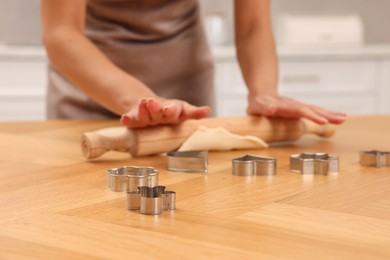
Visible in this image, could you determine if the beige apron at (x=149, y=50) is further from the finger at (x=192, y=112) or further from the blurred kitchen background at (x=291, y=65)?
the blurred kitchen background at (x=291, y=65)

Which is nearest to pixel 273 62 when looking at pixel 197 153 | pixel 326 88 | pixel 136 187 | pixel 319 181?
pixel 197 153

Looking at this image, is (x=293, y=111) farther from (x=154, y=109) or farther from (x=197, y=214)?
(x=197, y=214)

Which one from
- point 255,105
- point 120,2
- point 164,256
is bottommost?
point 164,256

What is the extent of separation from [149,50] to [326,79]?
1651 mm

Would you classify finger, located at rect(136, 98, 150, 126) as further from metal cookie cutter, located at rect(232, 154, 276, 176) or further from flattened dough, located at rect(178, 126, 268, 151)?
metal cookie cutter, located at rect(232, 154, 276, 176)

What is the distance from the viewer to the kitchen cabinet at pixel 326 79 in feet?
10.4

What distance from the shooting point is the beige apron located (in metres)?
1.71

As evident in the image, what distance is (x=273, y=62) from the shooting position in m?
1.63

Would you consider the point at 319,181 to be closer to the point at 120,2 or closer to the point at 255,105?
the point at 255,105

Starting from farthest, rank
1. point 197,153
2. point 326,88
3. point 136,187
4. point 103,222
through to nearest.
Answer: point 326,88, point 197,153, point 136,187, point 103,222

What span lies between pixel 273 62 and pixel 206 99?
275 mm

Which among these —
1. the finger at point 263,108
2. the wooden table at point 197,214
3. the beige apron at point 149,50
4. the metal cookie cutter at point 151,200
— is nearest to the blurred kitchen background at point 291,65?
the beige apron at point 149,50

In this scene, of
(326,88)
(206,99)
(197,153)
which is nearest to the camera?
(197,153)

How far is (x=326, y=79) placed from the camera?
324 cm
